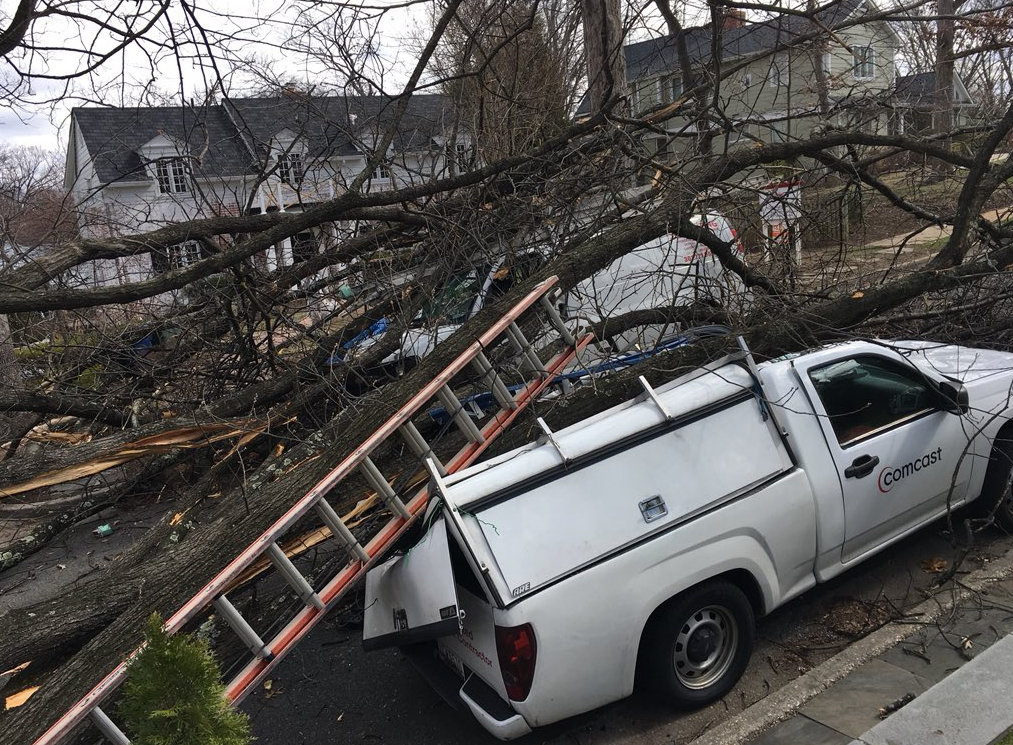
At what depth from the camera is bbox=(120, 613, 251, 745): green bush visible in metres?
2.64

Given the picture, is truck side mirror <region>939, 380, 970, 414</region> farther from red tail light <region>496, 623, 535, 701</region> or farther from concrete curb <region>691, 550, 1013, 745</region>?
red tail light <region>496, 623, 535, 701</region>

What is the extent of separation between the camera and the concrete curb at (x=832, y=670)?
3.50m

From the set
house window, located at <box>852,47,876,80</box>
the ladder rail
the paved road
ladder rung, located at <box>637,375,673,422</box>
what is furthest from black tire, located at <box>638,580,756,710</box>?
house window, located at <box>852,47,876,80</box>

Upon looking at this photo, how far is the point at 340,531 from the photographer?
3.59 metres

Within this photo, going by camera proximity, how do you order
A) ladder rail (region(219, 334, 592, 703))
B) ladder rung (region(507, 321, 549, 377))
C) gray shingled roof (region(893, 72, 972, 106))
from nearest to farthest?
ladder rail (region(219, 334, 592, 703)), ladder rung (region(507, 321, 549, 377)), gray shingled roof (region(893, 72, 972, 106))

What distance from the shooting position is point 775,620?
4453 mm

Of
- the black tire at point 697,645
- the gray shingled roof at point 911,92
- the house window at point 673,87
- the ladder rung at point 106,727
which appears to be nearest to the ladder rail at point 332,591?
the ladder rung at point 106,727

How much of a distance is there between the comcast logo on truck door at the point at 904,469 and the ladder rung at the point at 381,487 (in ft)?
8.73

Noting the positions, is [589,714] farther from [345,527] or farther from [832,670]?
[345,527]

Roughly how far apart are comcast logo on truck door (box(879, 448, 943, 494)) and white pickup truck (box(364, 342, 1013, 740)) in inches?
0.6

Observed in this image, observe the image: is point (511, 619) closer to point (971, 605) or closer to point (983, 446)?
point (971, 605)

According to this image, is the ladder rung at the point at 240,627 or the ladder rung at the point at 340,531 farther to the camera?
the ladder rung at the point at 340,531

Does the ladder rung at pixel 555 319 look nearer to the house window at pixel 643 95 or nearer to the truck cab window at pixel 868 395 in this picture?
the truck cab window at pixel 868 395

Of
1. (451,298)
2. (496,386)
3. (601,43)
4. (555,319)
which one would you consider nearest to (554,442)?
(496,386)
